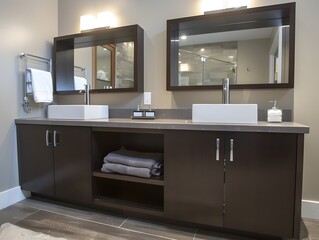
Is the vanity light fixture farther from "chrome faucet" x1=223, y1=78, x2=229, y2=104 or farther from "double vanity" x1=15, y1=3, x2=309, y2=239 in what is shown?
"chrome faucet" x1=223, y1=78, x2=229, y2=104

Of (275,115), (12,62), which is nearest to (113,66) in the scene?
(12,62)

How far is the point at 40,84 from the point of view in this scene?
80.4 inches

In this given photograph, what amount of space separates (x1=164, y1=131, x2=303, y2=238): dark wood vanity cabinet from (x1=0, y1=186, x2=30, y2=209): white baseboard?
145cm

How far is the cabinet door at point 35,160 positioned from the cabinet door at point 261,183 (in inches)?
58.3

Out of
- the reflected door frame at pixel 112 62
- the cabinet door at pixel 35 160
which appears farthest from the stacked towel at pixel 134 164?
the reflected door frame at pixel 112 62

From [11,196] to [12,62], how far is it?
3.96 ft

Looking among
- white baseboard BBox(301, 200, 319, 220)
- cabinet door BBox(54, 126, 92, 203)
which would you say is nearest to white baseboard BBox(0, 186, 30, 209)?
cabinet door BBox(54, 126, 92, 203)

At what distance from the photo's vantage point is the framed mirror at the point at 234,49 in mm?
1688

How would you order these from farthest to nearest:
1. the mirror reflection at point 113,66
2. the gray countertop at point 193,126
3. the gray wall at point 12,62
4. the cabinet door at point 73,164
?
the mirror reflection at point 113,66 < the gray wall at point 12,62 < the cabinet door at point 73,164 < the gray countertop at point 193,126

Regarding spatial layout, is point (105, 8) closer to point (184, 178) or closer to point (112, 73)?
point (112, 73)

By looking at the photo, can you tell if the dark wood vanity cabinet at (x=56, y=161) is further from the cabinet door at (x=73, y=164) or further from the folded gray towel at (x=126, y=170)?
the folded gray towel at (x=126, y=170)

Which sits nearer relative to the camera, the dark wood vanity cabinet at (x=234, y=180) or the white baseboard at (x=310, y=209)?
the dark wood vanity cabinet at (x=234, y=180)

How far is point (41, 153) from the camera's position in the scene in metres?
1.89

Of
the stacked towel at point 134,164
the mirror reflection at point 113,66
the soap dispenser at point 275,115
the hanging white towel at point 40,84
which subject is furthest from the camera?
the mirror reflection at point 113,66
